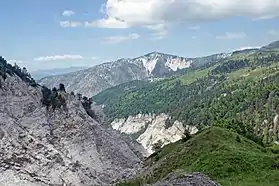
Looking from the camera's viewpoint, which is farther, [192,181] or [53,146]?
[53,146]

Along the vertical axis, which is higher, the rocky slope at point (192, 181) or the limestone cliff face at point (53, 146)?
the rocky slope at point (192, 181)

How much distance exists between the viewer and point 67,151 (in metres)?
96.8

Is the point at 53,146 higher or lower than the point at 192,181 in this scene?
lower

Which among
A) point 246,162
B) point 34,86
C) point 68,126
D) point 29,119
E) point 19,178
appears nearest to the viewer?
point 246,162

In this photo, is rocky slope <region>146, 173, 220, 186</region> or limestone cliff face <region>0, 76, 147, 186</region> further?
limestone cliff face <region>0, 76, 147, 186</region>

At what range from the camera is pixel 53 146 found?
93.6m

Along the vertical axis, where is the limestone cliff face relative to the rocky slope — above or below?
below

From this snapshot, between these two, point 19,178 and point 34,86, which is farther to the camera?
point 34,86

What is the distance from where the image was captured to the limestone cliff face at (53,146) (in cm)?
8231

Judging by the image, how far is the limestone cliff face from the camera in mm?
82312

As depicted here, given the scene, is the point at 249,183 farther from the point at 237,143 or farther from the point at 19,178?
the point at 19,178

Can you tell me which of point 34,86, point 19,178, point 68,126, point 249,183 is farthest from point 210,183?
point 34,86

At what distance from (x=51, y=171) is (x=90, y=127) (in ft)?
79.4

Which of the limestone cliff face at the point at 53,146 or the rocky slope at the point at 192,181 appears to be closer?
the rocky slope at the point at 192,181
